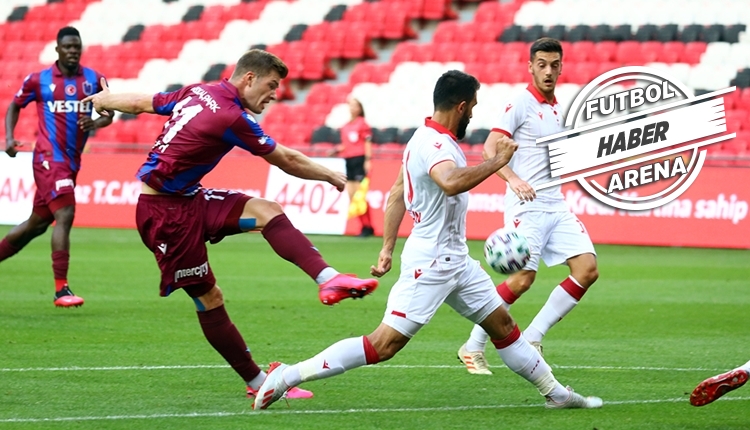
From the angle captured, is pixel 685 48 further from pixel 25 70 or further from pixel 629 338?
pixel 25 70

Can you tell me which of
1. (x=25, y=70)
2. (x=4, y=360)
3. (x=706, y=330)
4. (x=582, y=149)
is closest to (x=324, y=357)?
(x=4, y=360)

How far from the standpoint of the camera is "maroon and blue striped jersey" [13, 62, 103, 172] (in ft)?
37.2

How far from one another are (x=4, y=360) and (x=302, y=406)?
269cm

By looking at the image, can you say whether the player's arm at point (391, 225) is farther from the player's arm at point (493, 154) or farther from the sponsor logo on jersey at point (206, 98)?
the sponsor logo on jersey at point (206, 98)

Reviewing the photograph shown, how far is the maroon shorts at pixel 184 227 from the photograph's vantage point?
6.74 meters

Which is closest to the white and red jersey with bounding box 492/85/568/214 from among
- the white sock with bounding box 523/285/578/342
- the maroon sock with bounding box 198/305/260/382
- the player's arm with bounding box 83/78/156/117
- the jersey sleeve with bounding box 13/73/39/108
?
the white sock with bounding box 523/285/578/342

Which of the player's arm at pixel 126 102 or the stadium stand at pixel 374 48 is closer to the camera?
the player's arm at pixel 126 102

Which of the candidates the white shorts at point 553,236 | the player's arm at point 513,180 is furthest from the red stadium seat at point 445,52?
the player's arm at point 513,180

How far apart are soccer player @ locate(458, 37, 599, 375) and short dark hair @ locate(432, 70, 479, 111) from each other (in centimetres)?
182

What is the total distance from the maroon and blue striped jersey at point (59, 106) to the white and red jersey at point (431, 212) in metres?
5.82

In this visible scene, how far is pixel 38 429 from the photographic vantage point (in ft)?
19.8

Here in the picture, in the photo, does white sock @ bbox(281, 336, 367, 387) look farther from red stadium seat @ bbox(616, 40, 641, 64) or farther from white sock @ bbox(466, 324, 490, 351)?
red stadium seat @ bbox(616, 40, 641, 64)

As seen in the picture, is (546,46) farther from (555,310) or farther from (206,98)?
(206,98)

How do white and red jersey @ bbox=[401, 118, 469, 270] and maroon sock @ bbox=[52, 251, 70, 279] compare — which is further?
maroon sock @ bbox=[52, 251, 70, 279]
